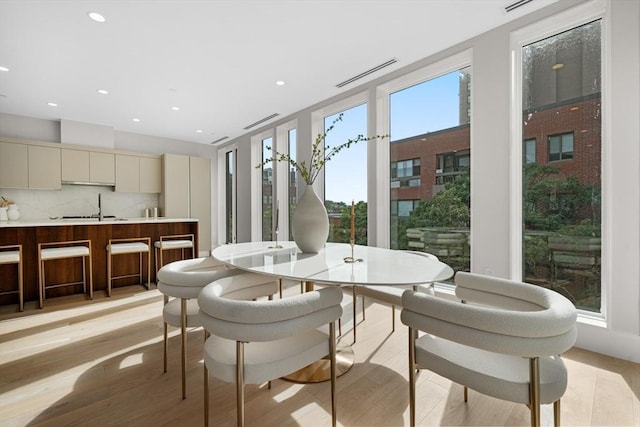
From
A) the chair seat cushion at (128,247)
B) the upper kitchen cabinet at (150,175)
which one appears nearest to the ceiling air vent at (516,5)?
the chair seat cushion at (128,247)

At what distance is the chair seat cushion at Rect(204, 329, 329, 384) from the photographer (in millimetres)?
1211

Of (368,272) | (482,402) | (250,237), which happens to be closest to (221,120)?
(250,237)

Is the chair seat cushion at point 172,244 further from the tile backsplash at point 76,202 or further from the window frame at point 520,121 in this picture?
the window frame at point 520,121

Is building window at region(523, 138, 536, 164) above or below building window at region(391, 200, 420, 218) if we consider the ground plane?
above

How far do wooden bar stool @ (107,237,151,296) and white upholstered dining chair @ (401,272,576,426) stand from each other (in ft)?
12.7

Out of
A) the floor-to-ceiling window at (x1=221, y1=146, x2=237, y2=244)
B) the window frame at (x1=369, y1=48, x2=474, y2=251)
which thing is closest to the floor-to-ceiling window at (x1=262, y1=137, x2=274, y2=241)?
the floor-to-ceiling window at (x1=221, y1=146, x2=237, y2=244)

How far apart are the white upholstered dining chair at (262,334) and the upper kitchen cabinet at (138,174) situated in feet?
18.2

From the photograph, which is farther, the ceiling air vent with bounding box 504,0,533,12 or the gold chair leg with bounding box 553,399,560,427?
the ceiling air vent with bounding box 504,0,533,12

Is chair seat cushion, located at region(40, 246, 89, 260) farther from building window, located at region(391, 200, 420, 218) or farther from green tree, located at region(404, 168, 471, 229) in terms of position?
green tree, located at region(404, 168, 471, 229)

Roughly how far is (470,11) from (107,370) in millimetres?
3961

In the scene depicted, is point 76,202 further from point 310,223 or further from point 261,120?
point 310,223

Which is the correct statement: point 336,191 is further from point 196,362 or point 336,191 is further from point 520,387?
point 520,387

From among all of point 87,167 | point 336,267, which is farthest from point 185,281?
point 87,167

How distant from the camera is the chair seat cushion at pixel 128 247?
3773 mm
